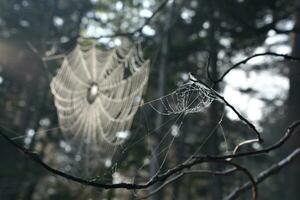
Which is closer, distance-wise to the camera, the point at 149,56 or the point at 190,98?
the point at 190,98

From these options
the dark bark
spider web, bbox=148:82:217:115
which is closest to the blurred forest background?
the dark bark

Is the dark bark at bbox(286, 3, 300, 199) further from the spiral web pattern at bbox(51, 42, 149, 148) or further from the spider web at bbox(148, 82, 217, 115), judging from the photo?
the spider web at bbox(148, 82, 217, 115)

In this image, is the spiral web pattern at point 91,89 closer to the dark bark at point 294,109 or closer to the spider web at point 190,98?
the dark bark at point 294,109

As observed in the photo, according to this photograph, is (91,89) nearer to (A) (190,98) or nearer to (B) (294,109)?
(B) (294,109)

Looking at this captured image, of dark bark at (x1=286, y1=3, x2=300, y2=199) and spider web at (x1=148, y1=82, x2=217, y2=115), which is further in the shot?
dark bark at (x1=286, y1=3, x2=300, y2=199)

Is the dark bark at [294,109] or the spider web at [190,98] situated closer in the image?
the spider web at [190,98]

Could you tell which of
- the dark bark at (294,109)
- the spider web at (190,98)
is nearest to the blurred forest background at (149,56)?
the dark bark at (294,109)

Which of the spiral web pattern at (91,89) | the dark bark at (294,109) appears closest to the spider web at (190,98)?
the spiral web pattern at (91,89)

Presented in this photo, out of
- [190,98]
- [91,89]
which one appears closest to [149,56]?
[91,89]

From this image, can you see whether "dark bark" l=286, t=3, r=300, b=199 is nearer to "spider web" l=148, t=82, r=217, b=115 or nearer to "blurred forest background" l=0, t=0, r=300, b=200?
"blurred forest background" l=0, t=0, r=300, b=200

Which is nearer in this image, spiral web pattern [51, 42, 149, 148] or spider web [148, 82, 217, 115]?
spider web [148, 82, 217, 115]

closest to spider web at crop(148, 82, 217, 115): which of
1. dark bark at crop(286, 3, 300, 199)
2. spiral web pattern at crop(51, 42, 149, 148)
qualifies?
spiral web pattern at crop(51, 42, 149, 148)
